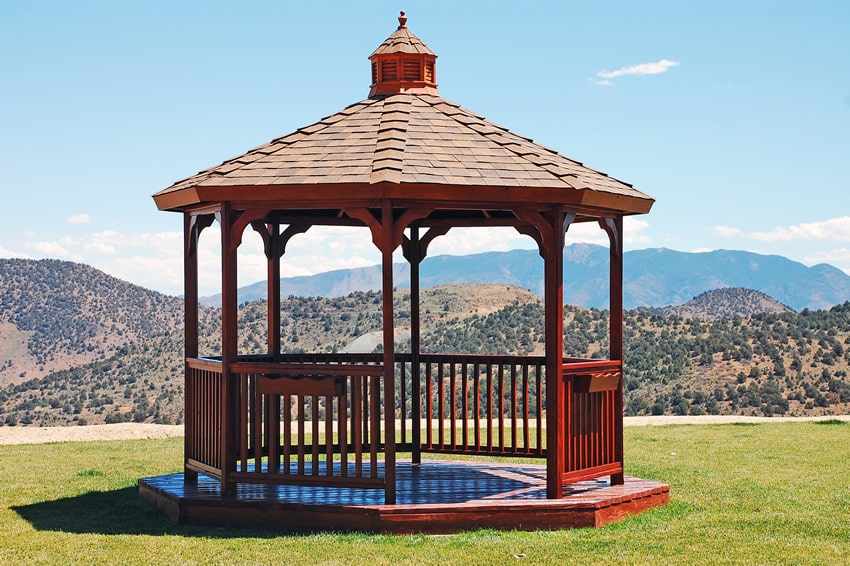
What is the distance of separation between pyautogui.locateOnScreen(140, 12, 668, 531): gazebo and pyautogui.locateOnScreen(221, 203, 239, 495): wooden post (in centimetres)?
1

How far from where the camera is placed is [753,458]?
14820 millimetres

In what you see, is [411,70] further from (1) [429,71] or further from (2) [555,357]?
(2) [555,357]

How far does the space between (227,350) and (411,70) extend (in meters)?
3.75

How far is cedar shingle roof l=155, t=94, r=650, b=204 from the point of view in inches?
371

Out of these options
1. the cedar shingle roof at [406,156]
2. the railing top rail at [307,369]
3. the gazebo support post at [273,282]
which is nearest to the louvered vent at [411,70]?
the cedar shingle roof at [406,156]

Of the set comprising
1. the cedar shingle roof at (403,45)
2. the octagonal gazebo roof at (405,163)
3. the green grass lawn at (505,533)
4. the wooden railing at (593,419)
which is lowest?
the green grass lawn at (505,533)

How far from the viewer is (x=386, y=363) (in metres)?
9.29

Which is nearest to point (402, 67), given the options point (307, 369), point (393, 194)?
point (393, 194)

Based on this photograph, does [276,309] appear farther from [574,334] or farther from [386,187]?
[574,334]

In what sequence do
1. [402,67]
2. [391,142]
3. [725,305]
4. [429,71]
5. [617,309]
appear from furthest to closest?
1. [725,305]
2. [429,71]
3. [402,67]
4. [617,309]
5. [391,142]

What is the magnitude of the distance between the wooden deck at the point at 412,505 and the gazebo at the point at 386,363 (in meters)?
0.02

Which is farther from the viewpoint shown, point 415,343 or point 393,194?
point 415,343

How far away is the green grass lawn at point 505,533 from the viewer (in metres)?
8.47

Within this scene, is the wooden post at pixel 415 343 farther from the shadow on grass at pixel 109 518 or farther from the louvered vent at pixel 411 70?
the shadow on grass at pixel 109 518
